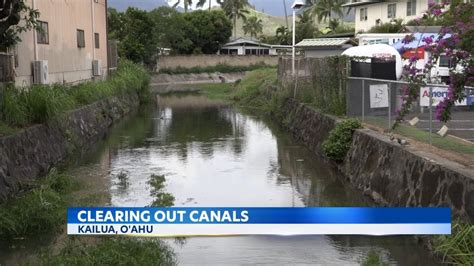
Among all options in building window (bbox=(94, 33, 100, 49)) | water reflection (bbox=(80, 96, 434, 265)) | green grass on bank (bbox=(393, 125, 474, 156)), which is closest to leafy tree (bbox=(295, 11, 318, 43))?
building window (bbox=(94, 33, 100, 49))

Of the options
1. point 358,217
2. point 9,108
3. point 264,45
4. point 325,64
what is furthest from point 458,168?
point 264,45

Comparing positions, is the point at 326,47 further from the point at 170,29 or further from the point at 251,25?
the point at 251,25

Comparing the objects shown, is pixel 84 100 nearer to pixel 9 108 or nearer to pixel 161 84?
pixel 9 108

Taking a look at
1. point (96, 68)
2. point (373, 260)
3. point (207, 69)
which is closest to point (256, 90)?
point (96, 68)

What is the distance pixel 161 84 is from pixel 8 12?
5077 centimetres

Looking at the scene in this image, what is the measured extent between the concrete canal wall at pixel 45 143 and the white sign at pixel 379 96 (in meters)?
7.52

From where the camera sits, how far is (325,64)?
1808cm

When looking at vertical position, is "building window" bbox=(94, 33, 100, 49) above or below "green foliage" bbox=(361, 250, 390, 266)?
above

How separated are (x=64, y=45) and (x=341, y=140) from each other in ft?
39.9

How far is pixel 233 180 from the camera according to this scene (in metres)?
12.3

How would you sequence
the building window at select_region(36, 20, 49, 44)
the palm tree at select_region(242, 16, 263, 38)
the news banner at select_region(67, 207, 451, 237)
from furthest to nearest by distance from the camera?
the palm tree at select_region(242, 16, 263, 38), the building window at select_region(36, 20, 49, 44), the news banner at select_region(67, 207, 451, 237)

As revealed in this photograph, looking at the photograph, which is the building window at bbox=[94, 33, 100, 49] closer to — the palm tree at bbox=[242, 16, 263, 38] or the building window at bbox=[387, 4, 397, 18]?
the building window at bbox=[387, 4, 397, 18]

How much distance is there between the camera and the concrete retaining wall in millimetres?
63969

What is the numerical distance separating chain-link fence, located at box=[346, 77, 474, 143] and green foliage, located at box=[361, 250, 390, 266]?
8.81 feet
